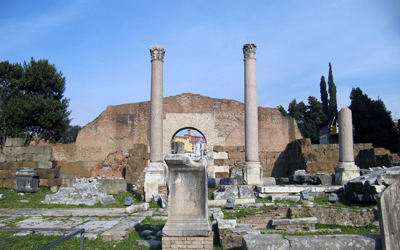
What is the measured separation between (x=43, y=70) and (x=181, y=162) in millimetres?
20194

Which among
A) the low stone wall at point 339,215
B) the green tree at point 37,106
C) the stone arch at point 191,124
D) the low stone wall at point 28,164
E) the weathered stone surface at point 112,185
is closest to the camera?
the low stone wall at point 339,215

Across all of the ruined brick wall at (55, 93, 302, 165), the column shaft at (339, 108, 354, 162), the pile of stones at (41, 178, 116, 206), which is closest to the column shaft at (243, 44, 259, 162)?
the column shaft at (339, 108, 354, 162)

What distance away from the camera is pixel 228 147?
20.0m

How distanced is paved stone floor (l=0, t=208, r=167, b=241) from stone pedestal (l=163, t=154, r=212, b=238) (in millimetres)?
1768

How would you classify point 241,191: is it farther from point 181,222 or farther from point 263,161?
point 263,161

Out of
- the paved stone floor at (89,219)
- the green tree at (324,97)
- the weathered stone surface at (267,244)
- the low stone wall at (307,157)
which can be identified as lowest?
the paved stone floor at (89,219)

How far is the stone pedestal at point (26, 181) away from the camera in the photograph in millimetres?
14281

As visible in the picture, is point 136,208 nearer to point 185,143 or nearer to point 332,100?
point 332,100

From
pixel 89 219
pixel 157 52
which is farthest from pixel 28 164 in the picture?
pixel 89 219

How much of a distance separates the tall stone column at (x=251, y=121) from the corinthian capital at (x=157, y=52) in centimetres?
327

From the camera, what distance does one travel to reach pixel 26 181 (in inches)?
565

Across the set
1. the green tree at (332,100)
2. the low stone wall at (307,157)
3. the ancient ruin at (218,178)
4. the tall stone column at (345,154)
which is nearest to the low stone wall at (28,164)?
the ancient ruin at (218,178)

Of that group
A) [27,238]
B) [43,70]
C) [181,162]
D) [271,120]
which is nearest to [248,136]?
[181,162]

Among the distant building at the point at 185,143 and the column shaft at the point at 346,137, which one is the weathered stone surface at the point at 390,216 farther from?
the distant building at the point at 185,143
